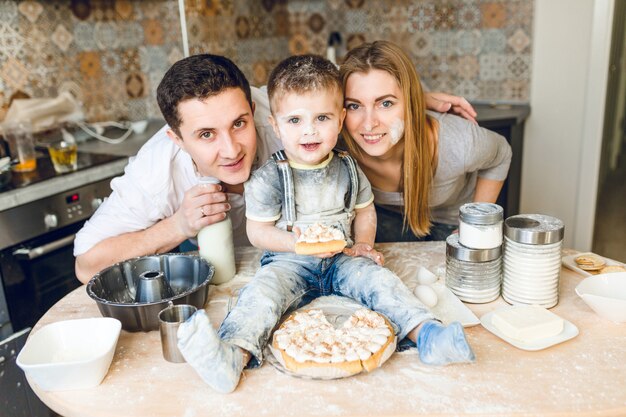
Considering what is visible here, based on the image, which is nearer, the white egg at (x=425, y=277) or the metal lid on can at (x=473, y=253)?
the metal lid on can at (x=473, y=253)

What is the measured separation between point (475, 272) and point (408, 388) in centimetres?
36

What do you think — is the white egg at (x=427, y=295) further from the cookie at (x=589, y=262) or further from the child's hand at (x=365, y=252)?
the cookie at (x=589, y=262)

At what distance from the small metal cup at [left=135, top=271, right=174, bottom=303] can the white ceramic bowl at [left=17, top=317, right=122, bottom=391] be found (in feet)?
0.38

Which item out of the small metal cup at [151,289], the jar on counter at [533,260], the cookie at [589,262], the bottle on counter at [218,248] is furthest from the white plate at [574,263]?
the small metal cup at [151,289]

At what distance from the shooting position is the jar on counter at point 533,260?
1.17 meters

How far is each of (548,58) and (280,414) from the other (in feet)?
8.40

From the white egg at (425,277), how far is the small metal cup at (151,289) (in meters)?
0.56

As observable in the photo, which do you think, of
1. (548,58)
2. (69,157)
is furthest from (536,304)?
Result: (548,58)

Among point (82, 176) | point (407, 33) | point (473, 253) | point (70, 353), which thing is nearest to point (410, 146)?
point (473, 253)

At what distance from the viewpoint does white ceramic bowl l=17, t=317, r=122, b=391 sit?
98cm

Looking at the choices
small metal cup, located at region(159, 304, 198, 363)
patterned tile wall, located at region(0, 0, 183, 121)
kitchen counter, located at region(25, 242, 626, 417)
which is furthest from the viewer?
patterned tile wall, located at region(0, 0, 183, 121)

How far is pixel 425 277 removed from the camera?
4.35 feet

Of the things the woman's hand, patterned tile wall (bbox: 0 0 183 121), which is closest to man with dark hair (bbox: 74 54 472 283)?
the woman's hand

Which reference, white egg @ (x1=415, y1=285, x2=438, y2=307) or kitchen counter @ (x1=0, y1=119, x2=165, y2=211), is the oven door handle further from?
white egg @ (x1=415, y1=285, x2=438, y2=307)
